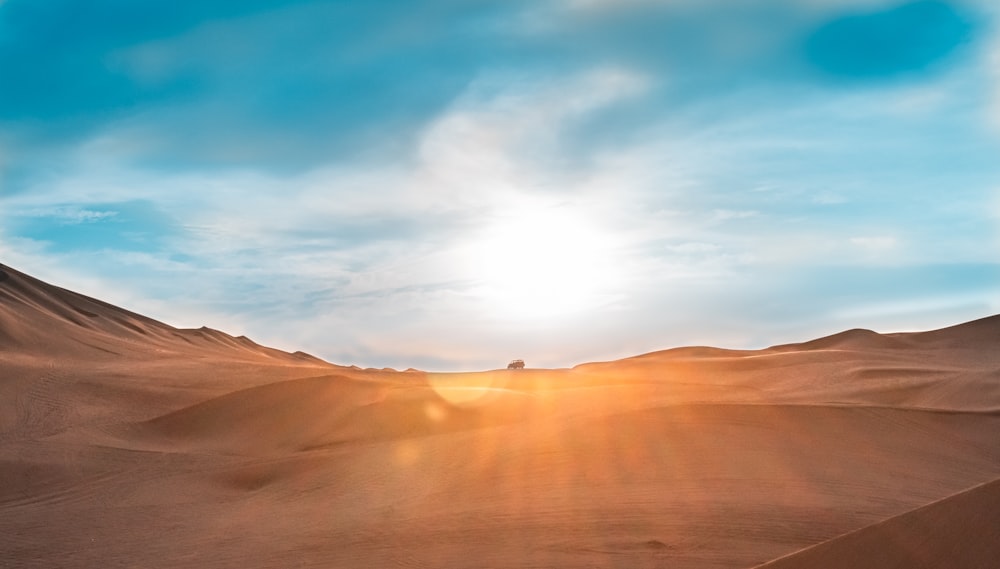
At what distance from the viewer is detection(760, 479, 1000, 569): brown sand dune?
9.71 feet

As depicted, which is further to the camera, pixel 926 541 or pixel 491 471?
pixel 491 471

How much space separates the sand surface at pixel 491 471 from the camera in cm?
522

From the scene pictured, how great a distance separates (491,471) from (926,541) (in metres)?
4.39

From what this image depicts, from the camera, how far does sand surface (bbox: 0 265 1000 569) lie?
206 inches

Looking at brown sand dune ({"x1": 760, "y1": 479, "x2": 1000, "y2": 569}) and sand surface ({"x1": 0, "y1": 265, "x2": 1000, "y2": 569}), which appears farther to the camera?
sand surface ({"x1": 0, "y1": 265, "x2": 1000, "y2": 569})

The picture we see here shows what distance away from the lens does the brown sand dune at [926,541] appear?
9.71 feet

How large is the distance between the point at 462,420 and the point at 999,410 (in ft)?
21.1

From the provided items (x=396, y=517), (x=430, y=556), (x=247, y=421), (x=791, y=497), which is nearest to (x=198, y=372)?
(x=247, y=421)

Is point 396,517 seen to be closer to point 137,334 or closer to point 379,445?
point 379,445

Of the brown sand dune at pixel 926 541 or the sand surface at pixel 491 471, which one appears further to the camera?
the sand surface at pixel 491 471

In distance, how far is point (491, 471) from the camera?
7020 mm

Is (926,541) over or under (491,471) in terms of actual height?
over

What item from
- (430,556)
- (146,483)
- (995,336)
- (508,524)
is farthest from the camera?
(995,336)

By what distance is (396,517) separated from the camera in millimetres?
6117
